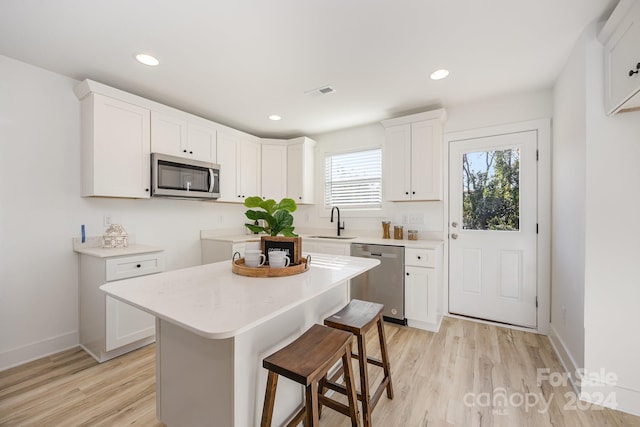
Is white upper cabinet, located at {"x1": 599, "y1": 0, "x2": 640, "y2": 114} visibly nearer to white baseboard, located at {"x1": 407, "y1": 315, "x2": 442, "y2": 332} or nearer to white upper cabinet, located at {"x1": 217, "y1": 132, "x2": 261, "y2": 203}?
white baseboard, located at {"x1": 407, "y1": 315, "x2": 442, "y2": 332}

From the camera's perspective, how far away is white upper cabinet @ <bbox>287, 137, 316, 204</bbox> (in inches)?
155

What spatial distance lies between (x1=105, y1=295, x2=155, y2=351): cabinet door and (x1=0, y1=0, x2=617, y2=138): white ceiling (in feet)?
6.46

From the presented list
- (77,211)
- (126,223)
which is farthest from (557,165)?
(77,211)

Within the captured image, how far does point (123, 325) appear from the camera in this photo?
2.25 metres

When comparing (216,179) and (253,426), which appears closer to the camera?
(253,426)

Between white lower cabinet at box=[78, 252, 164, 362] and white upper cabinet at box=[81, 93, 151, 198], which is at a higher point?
white upper cabinet at box=[81, 93, 151, 198]

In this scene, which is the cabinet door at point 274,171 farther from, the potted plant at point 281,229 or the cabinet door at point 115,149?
the potted plant at point 281,229

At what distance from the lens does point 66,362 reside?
220cm

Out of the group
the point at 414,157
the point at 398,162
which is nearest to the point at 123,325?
the point at 398,162

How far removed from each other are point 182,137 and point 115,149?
0.67 m

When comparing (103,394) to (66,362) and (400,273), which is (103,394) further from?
(400,273)

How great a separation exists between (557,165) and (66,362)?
4.53 m

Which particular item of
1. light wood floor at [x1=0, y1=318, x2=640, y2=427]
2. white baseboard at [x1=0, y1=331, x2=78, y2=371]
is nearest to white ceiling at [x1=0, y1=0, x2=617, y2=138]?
white baseboard at [x1=0, y1=331, x2=78, y2=371]

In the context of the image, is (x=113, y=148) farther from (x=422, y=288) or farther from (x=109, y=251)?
(x=422, y=288)
